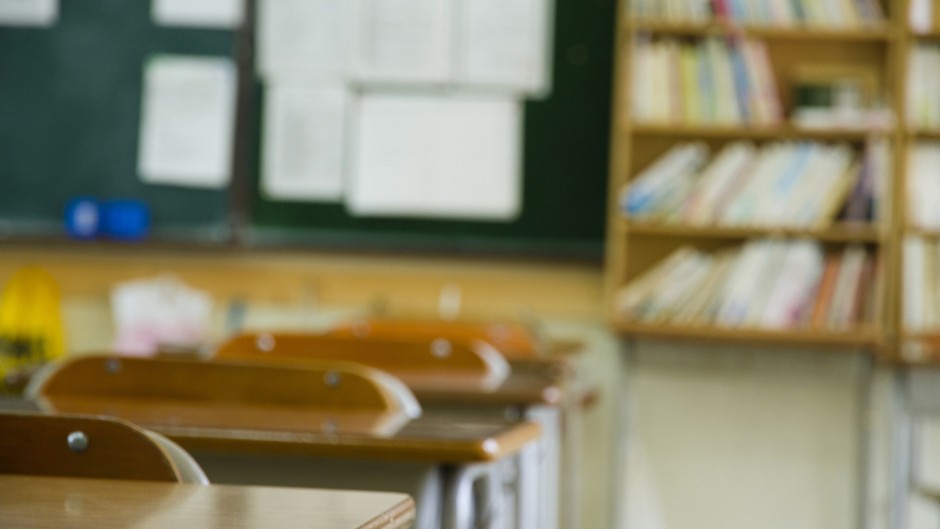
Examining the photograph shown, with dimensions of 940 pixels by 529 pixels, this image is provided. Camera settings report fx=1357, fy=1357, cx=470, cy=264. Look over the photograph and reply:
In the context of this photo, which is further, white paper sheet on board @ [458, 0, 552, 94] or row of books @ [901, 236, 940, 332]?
white paper sheet on board @ [458, 0, 552, 94]

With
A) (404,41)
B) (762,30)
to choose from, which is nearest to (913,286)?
(762,30)

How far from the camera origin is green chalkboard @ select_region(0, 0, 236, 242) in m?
4.57

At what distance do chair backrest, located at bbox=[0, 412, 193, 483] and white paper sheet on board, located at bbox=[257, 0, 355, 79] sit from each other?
362cm

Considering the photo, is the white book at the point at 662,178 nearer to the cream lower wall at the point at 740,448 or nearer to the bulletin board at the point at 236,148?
the bulletin board at the point at 236,148

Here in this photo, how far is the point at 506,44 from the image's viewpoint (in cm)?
453

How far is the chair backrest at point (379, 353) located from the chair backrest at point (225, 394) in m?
0.56

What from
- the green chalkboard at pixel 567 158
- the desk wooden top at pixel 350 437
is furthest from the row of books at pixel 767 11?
the desk wooden top at pixel 350 437

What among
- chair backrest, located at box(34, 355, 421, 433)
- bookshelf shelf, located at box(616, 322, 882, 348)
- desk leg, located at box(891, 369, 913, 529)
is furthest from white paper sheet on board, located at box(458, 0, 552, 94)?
chair backrest, located at box(34, 355, 421, 433)

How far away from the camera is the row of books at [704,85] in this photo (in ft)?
13.6

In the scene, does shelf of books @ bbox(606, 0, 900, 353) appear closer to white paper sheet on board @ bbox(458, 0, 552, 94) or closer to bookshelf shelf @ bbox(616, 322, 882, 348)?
bookshelf shelf @ bbox(616, 322, 882, 348)

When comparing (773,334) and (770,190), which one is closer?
(773,334)

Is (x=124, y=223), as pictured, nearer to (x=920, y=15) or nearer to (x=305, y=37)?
(x=305, y=37)

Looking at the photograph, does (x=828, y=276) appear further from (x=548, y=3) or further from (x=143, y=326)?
(x=143, y=326)

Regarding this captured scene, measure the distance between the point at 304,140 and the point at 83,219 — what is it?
780 millimetres
